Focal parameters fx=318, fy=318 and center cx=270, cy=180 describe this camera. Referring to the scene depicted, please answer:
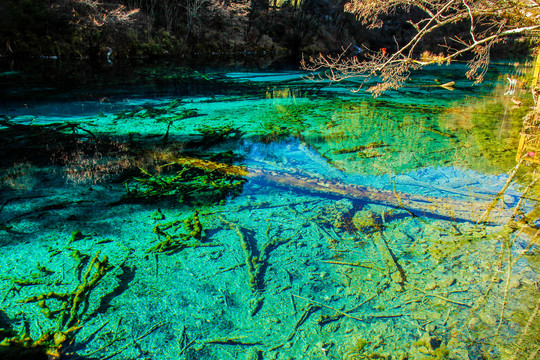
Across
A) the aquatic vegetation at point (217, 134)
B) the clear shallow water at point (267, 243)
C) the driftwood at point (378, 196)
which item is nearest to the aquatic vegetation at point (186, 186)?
the clear shallow water at point (267, 243)

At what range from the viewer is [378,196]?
2764mm

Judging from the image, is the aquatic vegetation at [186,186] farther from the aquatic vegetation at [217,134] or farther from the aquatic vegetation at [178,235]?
the aquatic vegetation at [217,134]

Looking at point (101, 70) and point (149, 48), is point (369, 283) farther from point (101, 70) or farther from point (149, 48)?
point (149, 48)

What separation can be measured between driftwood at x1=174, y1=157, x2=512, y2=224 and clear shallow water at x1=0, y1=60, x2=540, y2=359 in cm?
2

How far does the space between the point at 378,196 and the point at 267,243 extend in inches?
46.2

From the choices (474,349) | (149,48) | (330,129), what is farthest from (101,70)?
(474,349)

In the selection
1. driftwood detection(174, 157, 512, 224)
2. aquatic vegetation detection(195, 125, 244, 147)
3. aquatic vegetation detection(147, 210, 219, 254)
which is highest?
aquatic vegetation detection(195, 125, 244, 147)

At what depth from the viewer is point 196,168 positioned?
10.6 feet

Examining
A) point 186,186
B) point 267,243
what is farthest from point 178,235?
point 186,186

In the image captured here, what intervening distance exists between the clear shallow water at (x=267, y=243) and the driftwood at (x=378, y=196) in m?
0.02


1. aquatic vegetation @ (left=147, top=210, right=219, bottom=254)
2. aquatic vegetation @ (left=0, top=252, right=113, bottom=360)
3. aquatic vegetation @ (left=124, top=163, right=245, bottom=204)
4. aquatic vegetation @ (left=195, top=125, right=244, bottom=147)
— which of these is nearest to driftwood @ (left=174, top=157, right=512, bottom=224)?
aquatic vegetation @ (left=124, top=163, right=245, bottom=204)

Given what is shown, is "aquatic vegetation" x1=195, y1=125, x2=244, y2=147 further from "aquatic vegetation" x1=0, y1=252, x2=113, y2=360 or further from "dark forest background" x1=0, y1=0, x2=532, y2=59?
"dark forest background" x1=0, y1=0, x2=532, y2=59

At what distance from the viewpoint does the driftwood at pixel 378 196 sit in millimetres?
2512

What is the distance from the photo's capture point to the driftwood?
2512 millimetres
